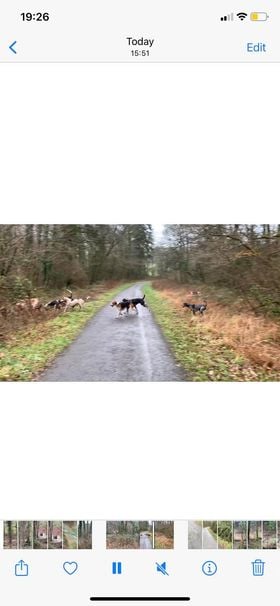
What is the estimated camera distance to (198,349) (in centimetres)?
306

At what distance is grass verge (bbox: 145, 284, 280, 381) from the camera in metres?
2.94

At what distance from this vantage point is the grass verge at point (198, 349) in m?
2.94

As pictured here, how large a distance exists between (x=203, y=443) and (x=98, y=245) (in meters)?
1.74
